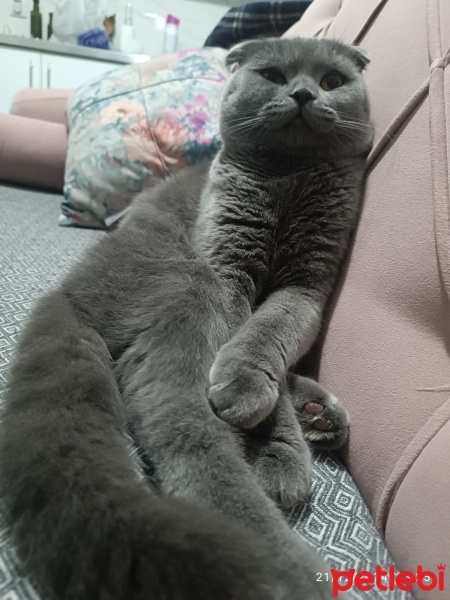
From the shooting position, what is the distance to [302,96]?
2.88 feet

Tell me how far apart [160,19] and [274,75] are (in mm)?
2898

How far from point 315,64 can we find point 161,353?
66cm

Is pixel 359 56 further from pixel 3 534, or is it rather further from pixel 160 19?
pixel 160 19

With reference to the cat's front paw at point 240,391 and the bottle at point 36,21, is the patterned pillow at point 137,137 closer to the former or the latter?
the cat's front paw at point 240,391

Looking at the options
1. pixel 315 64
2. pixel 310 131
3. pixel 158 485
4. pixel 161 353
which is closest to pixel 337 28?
pixel 315 64

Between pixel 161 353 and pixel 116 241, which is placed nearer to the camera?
pixel 161 353

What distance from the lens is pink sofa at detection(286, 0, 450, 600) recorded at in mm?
517

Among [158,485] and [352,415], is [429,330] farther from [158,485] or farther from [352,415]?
[158,485]

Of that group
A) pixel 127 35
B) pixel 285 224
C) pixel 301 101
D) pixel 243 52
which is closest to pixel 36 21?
pixel 127 35

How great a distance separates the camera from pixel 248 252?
33.9 inches

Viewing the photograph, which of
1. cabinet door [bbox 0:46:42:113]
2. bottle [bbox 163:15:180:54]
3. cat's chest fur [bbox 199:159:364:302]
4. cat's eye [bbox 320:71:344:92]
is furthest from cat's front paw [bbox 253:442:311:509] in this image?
cabinet door [bbox 0:46:42:113]

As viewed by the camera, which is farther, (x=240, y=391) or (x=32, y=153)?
(x=32, y=153)

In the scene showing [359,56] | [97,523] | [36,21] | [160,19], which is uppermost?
[359,56]

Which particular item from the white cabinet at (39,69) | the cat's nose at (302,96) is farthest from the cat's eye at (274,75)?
the white cabinet at (39,69)
